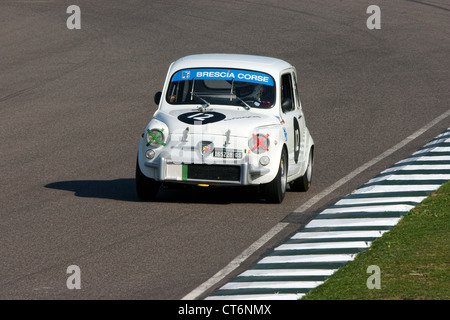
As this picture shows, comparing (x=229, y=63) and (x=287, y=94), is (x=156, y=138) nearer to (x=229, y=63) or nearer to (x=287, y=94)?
(x=229, y=63)

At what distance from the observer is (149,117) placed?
1958 cm

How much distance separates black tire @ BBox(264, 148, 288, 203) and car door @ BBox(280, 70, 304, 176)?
0.95ft

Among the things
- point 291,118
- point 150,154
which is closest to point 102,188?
point 150,154

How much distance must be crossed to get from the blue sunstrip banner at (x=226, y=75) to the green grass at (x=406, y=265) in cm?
291

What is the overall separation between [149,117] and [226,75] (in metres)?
6.88

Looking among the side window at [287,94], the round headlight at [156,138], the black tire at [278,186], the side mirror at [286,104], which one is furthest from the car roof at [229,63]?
the round headlight at [156,138]

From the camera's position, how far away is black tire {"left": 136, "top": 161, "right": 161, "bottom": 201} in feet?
39.7

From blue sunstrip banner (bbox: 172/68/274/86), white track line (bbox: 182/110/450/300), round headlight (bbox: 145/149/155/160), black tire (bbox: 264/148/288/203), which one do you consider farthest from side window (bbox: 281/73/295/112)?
round headlight (bbox: 145/149/155/160)

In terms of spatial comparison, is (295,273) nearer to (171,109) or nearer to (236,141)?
(236,141)

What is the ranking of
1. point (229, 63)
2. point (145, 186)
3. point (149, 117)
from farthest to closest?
point (149, 117) < point (229, 63) < point (145, 186)

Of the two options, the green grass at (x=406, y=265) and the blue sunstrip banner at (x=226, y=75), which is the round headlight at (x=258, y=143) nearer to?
the blue sunstrip banner at (x=226, y=75)

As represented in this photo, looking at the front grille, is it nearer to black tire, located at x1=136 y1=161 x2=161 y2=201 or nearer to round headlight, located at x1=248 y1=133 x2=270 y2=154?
round headlight, located at x1=248 y1=133 x2=270 y2=154

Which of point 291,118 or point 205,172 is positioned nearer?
point 205,172
